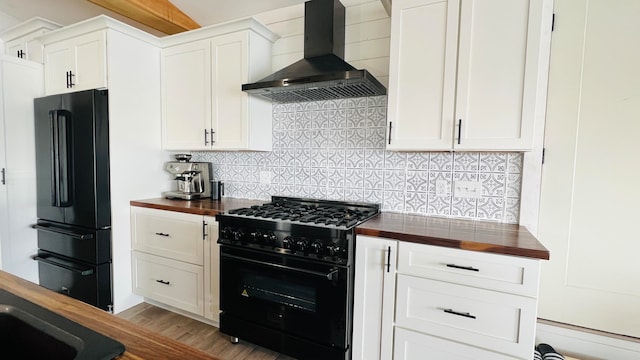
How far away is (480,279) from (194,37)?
2.69 meters

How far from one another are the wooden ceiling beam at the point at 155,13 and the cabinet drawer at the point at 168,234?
5.34 ft

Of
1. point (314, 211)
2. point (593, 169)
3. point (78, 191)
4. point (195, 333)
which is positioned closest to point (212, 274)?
point (195, 333)

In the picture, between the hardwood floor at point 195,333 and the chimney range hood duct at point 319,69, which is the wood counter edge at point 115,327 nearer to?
the hardwood floor at point 195,333

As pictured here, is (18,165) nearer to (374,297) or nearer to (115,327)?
(115,327)

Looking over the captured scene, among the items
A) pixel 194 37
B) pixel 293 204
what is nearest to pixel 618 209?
pixel 293 204

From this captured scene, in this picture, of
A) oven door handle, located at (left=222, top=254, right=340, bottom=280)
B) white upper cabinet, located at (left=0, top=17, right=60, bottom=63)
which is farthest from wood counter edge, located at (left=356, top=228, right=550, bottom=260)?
white upper cabinet, located at (left=0, top=17, right=60, bottom=63)

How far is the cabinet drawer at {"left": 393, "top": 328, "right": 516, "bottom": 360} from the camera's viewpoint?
1.52m

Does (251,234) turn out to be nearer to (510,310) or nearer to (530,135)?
(510,310)

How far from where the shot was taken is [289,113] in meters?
2.60

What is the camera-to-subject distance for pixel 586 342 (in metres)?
1.83

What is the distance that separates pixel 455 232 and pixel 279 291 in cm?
109

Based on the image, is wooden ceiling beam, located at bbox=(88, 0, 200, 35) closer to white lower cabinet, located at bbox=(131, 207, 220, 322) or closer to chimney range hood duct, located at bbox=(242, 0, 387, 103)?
chimney range hood duct, located at bbox=(242, 0, 387, 103)

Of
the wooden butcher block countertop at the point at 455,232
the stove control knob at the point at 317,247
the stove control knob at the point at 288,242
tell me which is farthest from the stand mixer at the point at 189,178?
the stove control knob at the point at 317,247

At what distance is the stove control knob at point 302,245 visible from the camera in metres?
1.77
